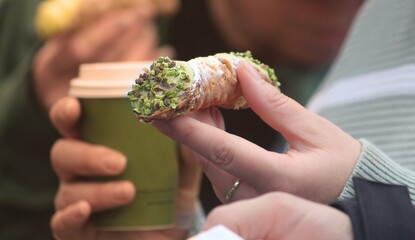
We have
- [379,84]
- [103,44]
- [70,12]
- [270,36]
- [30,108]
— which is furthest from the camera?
[270,36]

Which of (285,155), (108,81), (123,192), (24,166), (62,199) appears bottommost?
(24,166)

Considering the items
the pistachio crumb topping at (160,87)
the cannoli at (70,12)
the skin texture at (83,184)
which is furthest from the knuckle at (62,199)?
the pistachio crumb topping at (160,87)

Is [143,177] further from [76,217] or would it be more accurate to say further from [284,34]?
[284,34]

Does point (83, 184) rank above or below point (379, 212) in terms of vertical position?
below

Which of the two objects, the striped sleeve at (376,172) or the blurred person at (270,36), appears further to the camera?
the blurred person at (270,36)

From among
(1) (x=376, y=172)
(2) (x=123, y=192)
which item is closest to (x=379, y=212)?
(1) (x=376, y=172)

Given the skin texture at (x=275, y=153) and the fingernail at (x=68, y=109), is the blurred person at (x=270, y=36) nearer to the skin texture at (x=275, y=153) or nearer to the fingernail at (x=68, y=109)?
the fingernail at (x=68, y=109)

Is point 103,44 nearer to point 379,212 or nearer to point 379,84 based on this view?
point 379,84
